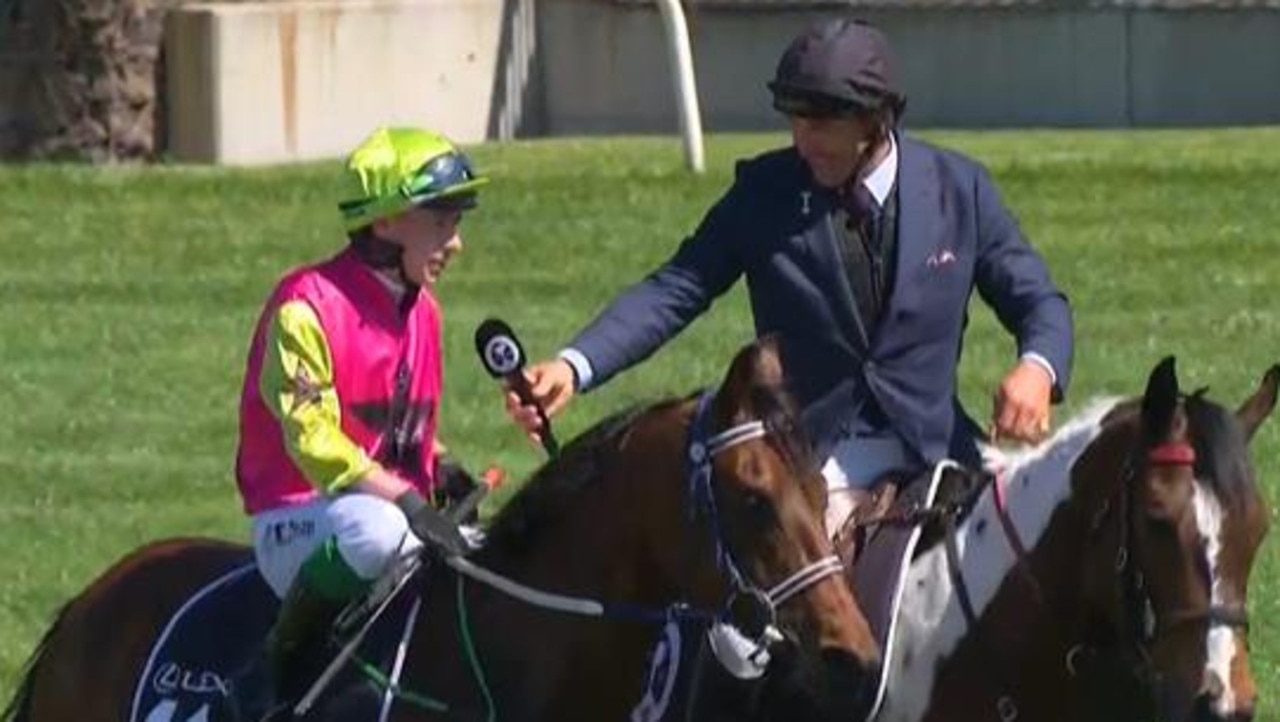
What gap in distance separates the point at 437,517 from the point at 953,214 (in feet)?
4.65

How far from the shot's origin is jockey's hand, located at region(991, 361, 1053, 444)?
26.5 feet

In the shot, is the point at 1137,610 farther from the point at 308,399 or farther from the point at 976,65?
the point at 976,65

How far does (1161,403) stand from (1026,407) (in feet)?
2.54

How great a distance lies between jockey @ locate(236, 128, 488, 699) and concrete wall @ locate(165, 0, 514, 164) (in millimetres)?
15263

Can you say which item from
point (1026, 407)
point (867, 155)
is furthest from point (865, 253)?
point (1026, 407)

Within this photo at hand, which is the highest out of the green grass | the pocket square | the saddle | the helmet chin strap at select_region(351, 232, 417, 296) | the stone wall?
the helmet chin strap at select_region(351, 232, 417, 296)

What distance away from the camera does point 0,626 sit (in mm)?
12570

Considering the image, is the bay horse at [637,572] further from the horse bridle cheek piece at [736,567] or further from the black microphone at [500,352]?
the black microphone at [500,352]

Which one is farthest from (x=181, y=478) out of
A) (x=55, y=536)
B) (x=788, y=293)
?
(x=788, y=293)

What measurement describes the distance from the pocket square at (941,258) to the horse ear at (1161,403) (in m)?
1.02

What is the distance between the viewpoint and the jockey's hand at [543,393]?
772 centimetres

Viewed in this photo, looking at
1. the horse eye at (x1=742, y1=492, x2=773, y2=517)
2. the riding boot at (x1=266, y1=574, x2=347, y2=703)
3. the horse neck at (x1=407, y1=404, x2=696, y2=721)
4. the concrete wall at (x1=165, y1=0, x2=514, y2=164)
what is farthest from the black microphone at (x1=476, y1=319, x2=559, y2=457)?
the concrete wall at (x1=165, y1=0, x2=514, y2=164)

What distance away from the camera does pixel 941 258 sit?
27.2 ft

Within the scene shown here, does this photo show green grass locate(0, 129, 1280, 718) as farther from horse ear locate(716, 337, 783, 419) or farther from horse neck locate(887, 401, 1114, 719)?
horse ear locate(716, 337, 783, 419)
